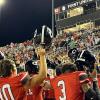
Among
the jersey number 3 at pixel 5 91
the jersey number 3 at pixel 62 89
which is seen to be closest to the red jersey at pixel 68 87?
the jersey number 3 at pixel 62 89

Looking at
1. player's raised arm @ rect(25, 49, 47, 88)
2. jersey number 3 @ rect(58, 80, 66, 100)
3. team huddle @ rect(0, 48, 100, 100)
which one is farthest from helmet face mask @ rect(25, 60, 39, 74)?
player's raised arm @ rect(25, 49, 47, 88)

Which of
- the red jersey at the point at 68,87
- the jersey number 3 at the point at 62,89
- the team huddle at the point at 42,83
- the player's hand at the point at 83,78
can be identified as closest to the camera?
the team huddle at the point at 42,83

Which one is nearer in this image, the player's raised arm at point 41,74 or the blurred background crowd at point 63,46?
the player's raised arm at point 41,74

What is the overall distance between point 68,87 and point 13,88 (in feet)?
2.44

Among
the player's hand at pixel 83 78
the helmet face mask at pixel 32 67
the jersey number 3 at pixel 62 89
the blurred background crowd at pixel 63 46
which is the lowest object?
the jersey number 3 at pixel 62 89

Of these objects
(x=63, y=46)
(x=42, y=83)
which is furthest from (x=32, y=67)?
(x=63, y=46)

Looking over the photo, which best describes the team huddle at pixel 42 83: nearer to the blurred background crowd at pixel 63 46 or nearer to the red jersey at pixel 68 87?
the red jersey at pixel 68 87

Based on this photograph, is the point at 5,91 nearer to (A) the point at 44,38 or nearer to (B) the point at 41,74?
(B) the point at 41,74

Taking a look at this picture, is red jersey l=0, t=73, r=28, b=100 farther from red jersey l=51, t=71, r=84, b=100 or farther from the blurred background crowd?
the blurred background crowd

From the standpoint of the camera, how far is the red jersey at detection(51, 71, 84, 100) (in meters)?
4.31

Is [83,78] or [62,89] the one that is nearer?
[83,78]

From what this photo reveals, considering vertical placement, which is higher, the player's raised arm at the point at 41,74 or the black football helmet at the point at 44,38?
the black football helmet at the point at 44,38

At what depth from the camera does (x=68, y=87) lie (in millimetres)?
4410

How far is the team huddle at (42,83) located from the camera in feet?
12.6
